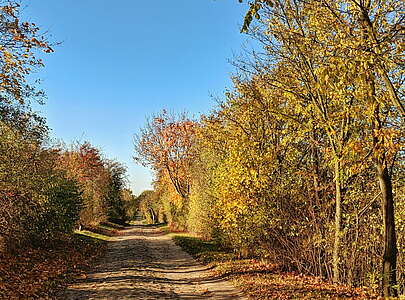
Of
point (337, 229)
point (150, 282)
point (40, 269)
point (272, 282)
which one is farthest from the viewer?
point (40, 269)

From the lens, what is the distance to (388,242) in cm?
823

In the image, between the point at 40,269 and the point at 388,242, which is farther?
the point at 40,269

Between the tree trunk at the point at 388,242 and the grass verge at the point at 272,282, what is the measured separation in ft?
1.74

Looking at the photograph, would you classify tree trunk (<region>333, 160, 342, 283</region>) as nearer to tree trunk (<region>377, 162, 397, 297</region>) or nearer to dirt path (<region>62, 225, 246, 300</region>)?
tree trunk (<region>377, 162, 397, 297</region>)

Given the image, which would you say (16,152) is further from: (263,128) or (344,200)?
(344,200)

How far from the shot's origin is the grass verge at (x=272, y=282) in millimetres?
8945

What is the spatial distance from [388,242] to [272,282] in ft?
12.3

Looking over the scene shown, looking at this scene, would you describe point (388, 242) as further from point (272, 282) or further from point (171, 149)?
point (171, 149)

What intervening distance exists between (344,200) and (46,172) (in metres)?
12.6

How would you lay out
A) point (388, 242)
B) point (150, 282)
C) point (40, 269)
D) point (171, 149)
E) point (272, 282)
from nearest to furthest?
point (388, 242) → point (272, 282) → point (150, 282) → point (40, 269) → point (171, 149)

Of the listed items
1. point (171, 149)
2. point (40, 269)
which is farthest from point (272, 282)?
point (171, 149)

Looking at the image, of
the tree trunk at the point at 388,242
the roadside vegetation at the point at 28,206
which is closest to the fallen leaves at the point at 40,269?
the roadside vegetation at the point at 28,206

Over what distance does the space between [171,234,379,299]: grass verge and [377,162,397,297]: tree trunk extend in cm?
53

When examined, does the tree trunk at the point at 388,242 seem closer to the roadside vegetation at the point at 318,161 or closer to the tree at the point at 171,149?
the roadside vegetation at the point at 318,161
